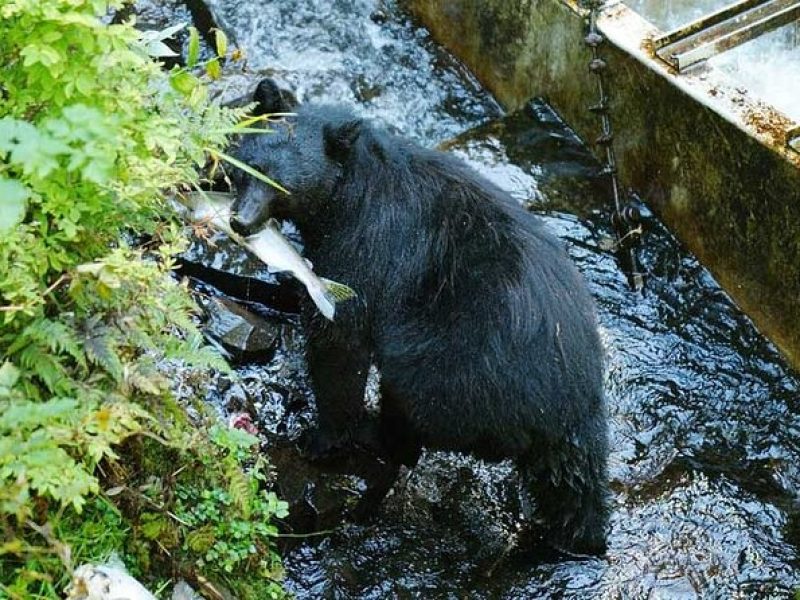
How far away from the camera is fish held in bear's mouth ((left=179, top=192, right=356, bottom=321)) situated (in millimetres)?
4984

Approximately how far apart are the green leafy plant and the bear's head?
1327 millimetres

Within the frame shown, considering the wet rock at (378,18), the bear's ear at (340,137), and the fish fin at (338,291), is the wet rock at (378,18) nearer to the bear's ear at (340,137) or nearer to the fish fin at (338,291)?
the bear's ear at (340,137)

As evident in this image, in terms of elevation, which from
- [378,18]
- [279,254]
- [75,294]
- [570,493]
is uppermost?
[75,294]

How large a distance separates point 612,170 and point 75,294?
189 inches

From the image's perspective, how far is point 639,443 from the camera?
5.92 m

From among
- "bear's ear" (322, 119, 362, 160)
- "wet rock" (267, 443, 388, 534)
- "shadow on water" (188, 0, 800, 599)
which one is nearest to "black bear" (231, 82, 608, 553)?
"bear's ear" (322, 119, 362, 160)

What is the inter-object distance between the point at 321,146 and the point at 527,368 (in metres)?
1.54

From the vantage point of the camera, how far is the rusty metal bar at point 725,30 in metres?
6.81

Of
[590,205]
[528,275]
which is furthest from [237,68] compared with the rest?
[528,275]

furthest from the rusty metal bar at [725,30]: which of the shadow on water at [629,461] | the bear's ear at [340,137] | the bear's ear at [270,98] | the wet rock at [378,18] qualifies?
the wet rock at [378,18]

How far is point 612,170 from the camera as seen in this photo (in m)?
7.29

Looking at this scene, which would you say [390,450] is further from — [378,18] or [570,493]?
[378,18]

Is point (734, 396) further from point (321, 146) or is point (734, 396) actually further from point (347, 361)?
point (321, 146)

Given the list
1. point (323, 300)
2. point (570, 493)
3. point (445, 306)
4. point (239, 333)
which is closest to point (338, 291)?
point (323, 300)
